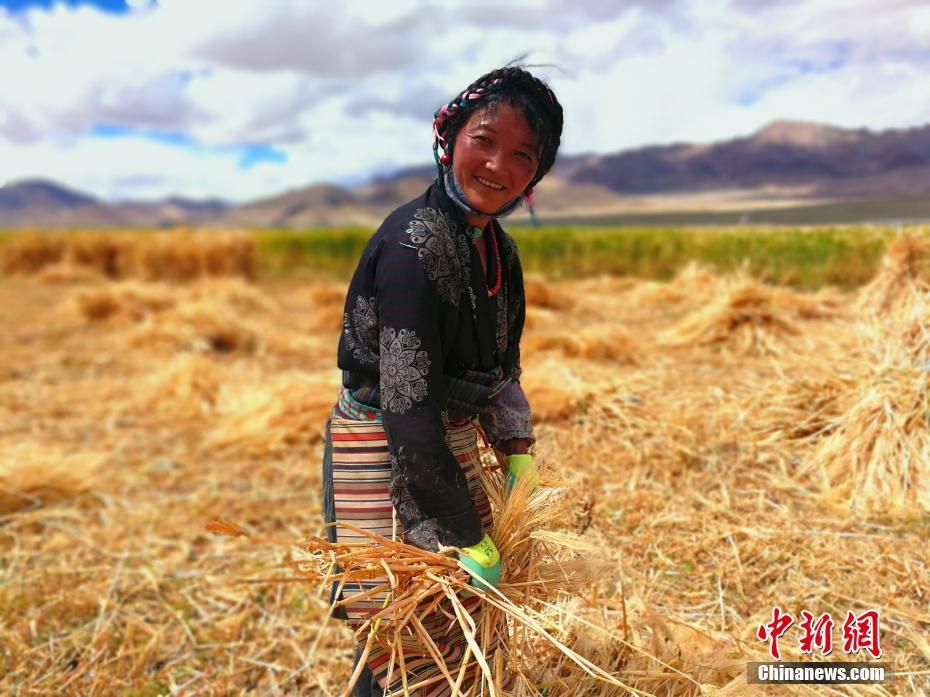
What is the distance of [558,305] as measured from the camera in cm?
798

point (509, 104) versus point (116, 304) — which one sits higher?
point (509, 104)

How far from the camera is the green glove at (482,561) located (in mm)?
1253

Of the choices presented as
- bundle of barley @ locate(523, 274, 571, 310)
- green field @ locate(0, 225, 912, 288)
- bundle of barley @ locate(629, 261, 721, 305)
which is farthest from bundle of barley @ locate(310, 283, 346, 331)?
green field @ locate(0, 225, 912, 288)

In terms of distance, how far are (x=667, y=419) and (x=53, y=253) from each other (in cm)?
1479

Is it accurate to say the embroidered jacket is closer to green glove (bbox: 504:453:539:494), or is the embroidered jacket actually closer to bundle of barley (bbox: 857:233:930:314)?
green glove (bbox: 504:453:539:494)

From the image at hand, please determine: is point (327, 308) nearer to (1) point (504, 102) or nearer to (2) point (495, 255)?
(2) point (495, 255)

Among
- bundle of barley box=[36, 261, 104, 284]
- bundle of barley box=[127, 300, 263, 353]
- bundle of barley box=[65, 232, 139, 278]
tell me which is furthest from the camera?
bundle of barley box=[65, 232, 139, 278]

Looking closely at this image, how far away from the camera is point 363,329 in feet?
4.09

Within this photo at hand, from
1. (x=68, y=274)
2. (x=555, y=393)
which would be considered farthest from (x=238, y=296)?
(x=555, y=393)

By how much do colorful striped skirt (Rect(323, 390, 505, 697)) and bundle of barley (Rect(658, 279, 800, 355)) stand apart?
13.5 ft

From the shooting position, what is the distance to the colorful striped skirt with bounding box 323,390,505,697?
1.32 meters

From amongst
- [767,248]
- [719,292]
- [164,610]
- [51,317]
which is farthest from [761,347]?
[51,317]

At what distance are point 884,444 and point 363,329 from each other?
95.5 inches

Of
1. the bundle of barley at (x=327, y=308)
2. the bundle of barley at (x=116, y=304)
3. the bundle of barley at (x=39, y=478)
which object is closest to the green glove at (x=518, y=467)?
the bundle of barley at (x=39, y=478)
